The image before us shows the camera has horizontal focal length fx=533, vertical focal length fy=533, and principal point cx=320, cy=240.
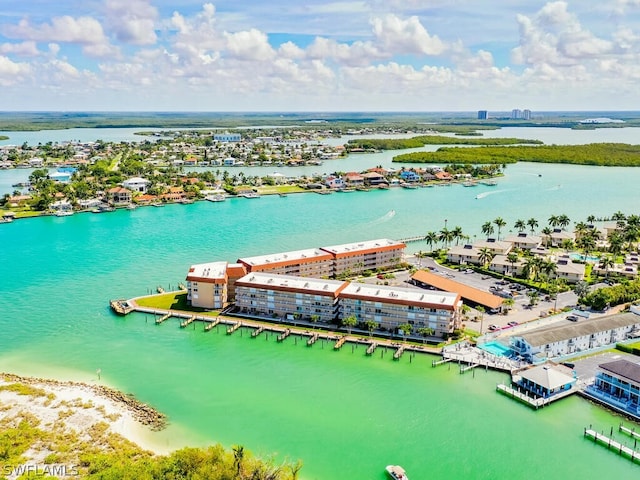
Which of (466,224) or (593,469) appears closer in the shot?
(593,469)

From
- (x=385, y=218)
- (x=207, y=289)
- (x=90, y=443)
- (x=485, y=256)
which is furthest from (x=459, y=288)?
(x=385, y=218)

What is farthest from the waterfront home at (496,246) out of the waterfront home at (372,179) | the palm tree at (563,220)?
the waterfront home at (372,179)

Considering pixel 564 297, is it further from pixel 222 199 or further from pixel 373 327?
pixel 222 199

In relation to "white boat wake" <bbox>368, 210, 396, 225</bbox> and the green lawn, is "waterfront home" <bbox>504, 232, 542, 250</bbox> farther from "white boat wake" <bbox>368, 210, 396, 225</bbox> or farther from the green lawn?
the green lawn

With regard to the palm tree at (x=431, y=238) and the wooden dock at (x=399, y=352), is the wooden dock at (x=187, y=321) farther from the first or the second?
the palm tree at (x=431, y=238)

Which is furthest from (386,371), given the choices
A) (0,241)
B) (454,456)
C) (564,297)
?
(0,241)

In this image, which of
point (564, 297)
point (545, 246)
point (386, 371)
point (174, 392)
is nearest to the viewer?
point (174, 392)

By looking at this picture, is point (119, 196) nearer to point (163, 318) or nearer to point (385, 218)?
point (385, 218)
